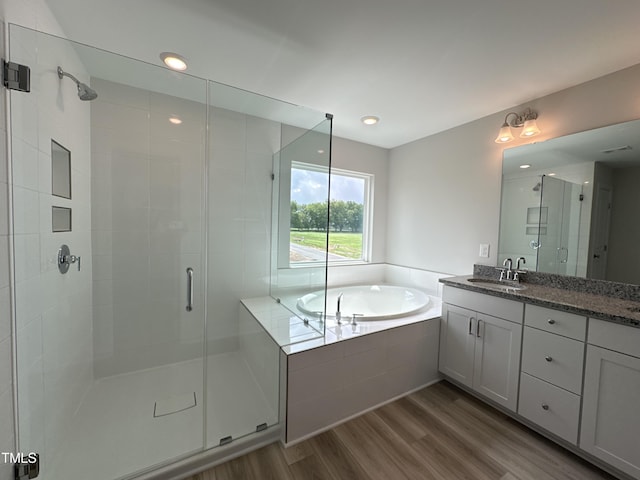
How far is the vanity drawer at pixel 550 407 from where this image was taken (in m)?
1.43

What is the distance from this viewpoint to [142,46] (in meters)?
1.56

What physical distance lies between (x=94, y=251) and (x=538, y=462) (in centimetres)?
323

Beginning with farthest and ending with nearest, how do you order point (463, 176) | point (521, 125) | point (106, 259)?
point (463, 176) → point (521, 125) → point (106, 259)

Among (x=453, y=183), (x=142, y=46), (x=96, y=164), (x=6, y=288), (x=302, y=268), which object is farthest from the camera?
(x=453, y=183)

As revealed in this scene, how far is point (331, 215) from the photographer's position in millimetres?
3072

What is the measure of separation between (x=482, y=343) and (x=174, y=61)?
299cm

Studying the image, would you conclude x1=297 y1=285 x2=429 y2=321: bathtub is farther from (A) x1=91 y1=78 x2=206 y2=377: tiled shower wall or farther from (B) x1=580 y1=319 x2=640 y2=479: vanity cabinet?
(A) x1=91 y1=78 x2=206 y2=377: tiled shower wall

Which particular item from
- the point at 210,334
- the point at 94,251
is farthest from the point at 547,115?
the point at 94,251

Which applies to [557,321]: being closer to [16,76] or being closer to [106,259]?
[16,76]

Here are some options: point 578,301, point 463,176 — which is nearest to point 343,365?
point 578,301

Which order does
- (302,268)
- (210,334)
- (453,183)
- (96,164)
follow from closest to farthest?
1. (96,164)
2. (210,334)
3. (302,268)
4. (453,183)

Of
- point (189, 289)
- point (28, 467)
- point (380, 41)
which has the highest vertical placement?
point (380, 41)

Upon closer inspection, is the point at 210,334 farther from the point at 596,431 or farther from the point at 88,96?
the point at 596,431

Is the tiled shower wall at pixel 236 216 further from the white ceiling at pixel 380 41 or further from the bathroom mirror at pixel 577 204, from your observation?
the bathroom mirror at pixel 577 204
